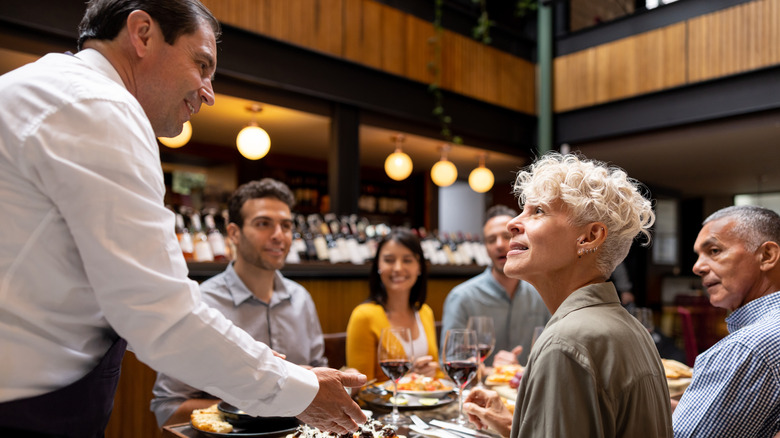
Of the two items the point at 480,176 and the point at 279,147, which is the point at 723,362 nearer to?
the point at 480,176

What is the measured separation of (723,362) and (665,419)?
39cm

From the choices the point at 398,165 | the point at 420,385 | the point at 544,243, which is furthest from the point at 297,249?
the point at 544,243

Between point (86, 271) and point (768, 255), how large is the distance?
75.0 inches

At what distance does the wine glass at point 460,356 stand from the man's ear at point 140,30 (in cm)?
113

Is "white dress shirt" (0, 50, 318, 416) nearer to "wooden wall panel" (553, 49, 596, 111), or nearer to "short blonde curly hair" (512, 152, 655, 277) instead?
"short blonde curly hair" (512, 152, 655, 277)

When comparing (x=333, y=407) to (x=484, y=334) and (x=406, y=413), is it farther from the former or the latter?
(x=484, y=334)

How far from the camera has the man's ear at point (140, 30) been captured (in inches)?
45.1

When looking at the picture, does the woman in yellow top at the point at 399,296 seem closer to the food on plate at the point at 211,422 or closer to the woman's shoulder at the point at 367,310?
the woman's shoulder at the point at 367,310

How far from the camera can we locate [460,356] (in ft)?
5.44

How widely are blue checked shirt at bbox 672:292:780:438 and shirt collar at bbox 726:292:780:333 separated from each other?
24 centimetres

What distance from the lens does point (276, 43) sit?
185 inches

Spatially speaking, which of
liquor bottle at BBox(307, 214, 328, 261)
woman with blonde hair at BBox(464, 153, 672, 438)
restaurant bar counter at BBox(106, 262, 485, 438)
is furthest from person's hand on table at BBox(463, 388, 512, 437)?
liquor bottle at BBox(307, 214, 328, 261)

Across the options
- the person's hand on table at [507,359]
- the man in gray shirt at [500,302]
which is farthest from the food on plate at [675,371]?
the man in gray shirt at [500,302]

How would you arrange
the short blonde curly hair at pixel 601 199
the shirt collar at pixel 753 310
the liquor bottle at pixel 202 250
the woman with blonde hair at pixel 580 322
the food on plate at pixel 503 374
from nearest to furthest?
the woman with blonde hair at pixel 580 322 → the short blonde curly hair at pixel 601 199 → the shirt collar at pixel 753 310 → the food on plate at pixel 503 374 → the liquor bottle at pixel 202 250
